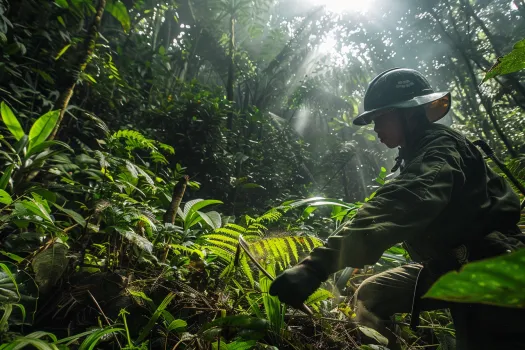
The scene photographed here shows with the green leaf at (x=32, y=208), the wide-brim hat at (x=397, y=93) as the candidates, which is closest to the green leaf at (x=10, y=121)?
the green leaf at (x=32, y=208)

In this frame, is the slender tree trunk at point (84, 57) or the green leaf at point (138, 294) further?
the slender tree trunk at point (84, 57)

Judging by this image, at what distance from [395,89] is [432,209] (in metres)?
1.01

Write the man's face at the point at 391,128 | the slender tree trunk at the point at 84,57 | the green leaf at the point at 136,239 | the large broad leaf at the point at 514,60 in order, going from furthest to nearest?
the slender tree trunk at the point at 84,57 → the man's face at the point at 391,128 → the green leaf at the point at 136,239 → the large broad leaf at the point at 514,60

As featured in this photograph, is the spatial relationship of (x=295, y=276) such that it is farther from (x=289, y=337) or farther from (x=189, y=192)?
(x=189, y=192)

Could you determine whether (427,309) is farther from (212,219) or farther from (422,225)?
(212,219)

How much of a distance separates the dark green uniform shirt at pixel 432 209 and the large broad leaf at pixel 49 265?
109cm

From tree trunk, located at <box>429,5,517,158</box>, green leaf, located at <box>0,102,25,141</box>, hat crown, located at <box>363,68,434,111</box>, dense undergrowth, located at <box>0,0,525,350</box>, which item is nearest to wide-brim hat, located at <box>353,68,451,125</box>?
hat crown, located at <box>363,68,434,111</box>

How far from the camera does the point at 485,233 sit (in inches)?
59.2

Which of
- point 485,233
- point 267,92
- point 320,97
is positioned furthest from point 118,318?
point 320,97

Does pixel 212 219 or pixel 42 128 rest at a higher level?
pixel 42 128

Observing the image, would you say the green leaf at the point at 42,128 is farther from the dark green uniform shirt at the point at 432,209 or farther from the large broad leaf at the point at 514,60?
the large broad leaf at the point at 514,60

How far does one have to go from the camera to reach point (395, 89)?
2.01 m

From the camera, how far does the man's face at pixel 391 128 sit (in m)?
1.95

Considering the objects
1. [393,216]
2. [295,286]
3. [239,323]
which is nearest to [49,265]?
[239,323]
